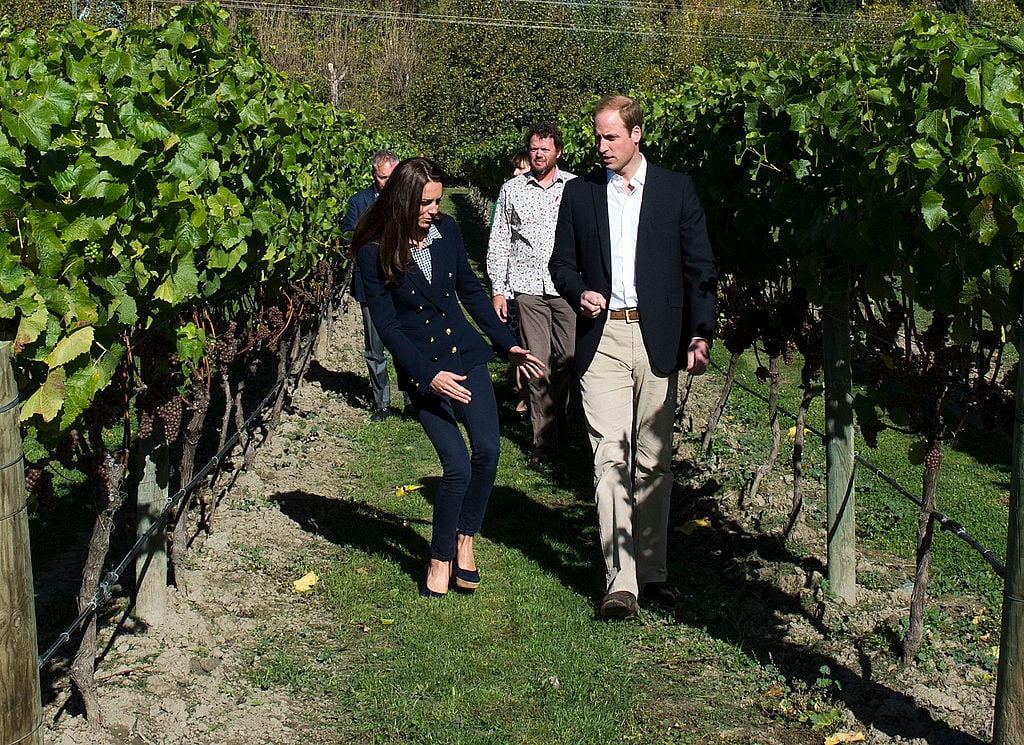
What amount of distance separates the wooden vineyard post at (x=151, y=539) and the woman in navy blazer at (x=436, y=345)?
107 cm

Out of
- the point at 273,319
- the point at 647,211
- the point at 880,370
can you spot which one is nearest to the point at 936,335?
the point at 880,370

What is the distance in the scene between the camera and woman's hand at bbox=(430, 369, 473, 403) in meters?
5.10

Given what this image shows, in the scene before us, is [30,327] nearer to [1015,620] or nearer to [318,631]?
[318,631]

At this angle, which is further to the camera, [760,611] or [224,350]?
[224,350]

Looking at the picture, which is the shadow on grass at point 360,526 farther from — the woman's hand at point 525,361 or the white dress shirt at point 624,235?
the white dress shirt at point 624,235

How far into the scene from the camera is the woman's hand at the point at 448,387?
510 centimetres

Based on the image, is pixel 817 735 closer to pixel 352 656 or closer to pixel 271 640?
pixel 352 656

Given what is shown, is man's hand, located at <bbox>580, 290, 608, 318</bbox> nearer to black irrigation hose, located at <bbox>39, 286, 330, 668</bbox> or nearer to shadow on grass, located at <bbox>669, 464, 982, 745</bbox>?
shadow on grass, located at <bbox>669, 464, 982, 745</bbox>

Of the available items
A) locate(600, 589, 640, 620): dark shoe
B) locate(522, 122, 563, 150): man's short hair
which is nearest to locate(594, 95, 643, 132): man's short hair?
locate(600, 589, 640, 620): dark shoe

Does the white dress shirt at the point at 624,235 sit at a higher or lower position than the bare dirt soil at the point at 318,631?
higher

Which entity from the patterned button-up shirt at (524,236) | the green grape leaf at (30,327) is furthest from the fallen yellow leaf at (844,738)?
the patterned button-up shirt at (524,236)

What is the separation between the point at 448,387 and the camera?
5102 mm

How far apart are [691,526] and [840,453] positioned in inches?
52.4

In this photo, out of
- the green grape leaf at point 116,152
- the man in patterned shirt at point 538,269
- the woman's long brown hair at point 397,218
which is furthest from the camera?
the man in patterned shirt at point 538,269
